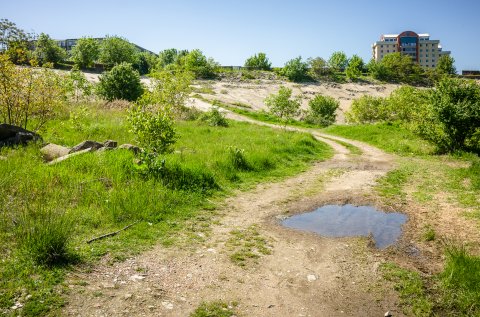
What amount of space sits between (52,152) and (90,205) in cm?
460

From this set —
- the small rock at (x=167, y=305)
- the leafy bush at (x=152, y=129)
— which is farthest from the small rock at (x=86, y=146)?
the small rock at (x=167, y=305)

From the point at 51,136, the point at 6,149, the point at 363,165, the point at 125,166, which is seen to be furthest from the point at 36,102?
the point at 363,165

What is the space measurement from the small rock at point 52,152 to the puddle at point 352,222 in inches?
305

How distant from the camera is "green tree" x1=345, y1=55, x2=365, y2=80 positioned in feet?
301

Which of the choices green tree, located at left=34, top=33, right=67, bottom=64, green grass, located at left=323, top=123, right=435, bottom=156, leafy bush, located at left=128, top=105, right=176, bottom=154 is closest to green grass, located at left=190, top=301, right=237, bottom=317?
leafy bush, located at left=128, top=105, right=176, bottom=154

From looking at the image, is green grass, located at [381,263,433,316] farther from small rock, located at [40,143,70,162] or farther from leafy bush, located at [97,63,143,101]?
leafy bush, located at [97,63,143,101]

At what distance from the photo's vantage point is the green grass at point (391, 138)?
20016mm

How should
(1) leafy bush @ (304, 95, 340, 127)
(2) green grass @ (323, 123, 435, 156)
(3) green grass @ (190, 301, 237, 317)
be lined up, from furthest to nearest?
1. (1) leafy bush @ (304, 95, 340, 127)
2. (2) green grass @ (323, 123, 435, 156)
3. (3) green grass @ (190, 301, 237, 317)

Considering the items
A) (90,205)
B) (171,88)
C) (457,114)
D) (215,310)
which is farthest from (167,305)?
(171,88)

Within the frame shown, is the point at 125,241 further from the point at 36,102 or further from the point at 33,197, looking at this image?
the point at 36,102

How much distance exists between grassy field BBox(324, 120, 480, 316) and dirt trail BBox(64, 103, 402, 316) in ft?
1.42

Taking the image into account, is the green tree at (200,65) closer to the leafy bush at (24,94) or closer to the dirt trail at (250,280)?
the leafy bush at (24,94)

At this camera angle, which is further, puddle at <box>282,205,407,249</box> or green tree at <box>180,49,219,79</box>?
green tree at <box>180,49,219,79</box>

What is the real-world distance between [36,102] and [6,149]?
9.78 feet
